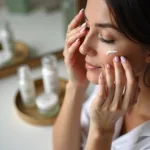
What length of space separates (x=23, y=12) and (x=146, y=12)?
0.74 meters

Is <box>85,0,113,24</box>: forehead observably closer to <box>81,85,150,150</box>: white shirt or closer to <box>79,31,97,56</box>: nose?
<box>79,31,97,56</box>: nose

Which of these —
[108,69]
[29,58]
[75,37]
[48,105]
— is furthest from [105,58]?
[29,58]

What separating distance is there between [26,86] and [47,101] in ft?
0.30

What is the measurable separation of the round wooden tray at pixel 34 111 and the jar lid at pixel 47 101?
0.04 m

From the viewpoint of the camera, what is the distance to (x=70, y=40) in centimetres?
83

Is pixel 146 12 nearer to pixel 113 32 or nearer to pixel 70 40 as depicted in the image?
pixel 113 32

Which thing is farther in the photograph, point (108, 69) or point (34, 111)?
point (34, 111)

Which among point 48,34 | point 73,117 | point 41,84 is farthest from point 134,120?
point 48,34

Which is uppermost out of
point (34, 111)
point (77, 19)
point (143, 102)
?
point (77, 19)

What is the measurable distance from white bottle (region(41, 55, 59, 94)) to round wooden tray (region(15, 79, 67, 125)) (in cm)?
4

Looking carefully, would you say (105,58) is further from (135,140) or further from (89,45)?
(135,140)

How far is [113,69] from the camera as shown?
71 centimetres

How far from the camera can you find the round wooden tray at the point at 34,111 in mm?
1003

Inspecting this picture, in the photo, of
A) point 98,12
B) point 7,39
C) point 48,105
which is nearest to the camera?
point 98,12
